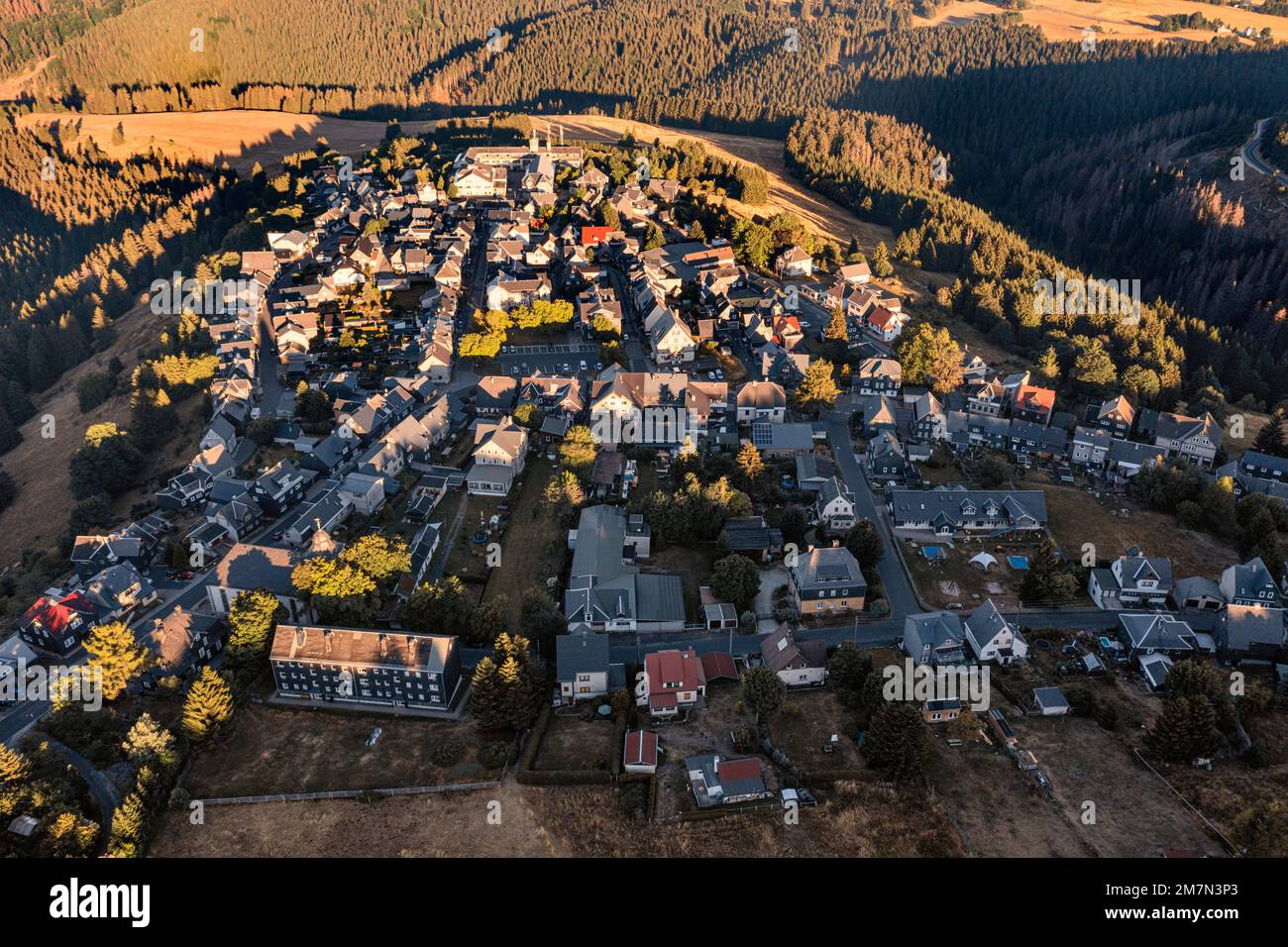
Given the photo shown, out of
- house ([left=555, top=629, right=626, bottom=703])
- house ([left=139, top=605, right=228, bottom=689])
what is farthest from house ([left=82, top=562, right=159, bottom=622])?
house ([left=555, top=629, right=626, bottom=703])

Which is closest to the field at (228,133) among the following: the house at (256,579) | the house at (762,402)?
the house at (762,402)

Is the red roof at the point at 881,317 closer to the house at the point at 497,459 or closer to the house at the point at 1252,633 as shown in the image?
the house at the point at 497,459

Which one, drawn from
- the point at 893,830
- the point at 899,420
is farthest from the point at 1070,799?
the point at 899,420

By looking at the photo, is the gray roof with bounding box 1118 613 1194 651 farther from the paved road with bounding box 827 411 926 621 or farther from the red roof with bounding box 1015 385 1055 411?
the red roof with bounding box 1015 385 1055 411

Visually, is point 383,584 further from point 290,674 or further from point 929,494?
point 929,494

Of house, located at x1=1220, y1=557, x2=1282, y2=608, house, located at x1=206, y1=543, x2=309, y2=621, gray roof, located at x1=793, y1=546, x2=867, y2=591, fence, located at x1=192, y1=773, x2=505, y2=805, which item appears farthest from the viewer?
house, located at x1=206, y1=543, x2=309, y2=621

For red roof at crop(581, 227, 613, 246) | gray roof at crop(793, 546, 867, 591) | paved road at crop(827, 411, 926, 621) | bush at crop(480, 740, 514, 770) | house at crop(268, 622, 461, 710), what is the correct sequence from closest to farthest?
bush at crop(480, 740, 514, 770) < house at crop(268, 622, 461, 710) < gray roof at crop(793, 546, 867, 591) < paved road at crop(827, 411, 926, 621) < red roof at crop(581, 227, 613, 246)

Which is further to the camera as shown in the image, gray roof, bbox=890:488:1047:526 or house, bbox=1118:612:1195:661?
gray roof, bbox=890:488:1047:526
